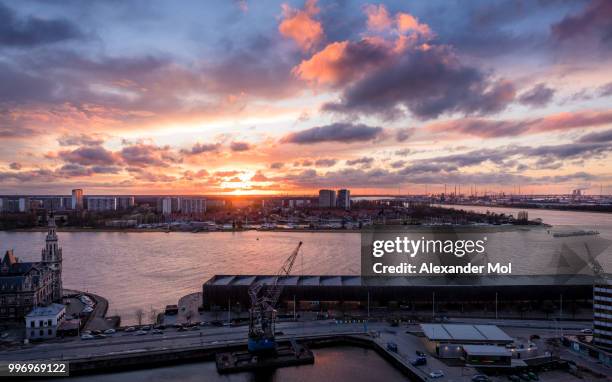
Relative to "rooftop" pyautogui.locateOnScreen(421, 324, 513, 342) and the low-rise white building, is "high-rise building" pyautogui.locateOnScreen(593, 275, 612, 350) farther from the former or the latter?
the low-rise white building

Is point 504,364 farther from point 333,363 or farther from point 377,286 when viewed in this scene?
point 377,286

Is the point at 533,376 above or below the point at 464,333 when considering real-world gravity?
below

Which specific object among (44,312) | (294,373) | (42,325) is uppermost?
(44,312)

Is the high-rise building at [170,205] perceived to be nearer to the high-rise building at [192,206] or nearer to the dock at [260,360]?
the high-rise building at [192,206]

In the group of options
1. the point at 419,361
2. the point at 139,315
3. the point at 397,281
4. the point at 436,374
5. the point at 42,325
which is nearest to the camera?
the point at 436,374

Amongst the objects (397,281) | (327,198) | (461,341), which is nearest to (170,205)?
(327,198)

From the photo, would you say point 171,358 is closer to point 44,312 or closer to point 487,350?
point 44,312

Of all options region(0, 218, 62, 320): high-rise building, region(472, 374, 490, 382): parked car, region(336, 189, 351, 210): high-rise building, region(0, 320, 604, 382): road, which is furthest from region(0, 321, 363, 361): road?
region(336, 189, 351, 210): high-rise building

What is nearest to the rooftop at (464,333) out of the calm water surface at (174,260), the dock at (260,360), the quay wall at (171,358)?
the quay wall at (171,358)

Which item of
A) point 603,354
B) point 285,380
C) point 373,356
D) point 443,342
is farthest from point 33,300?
point 603,354
